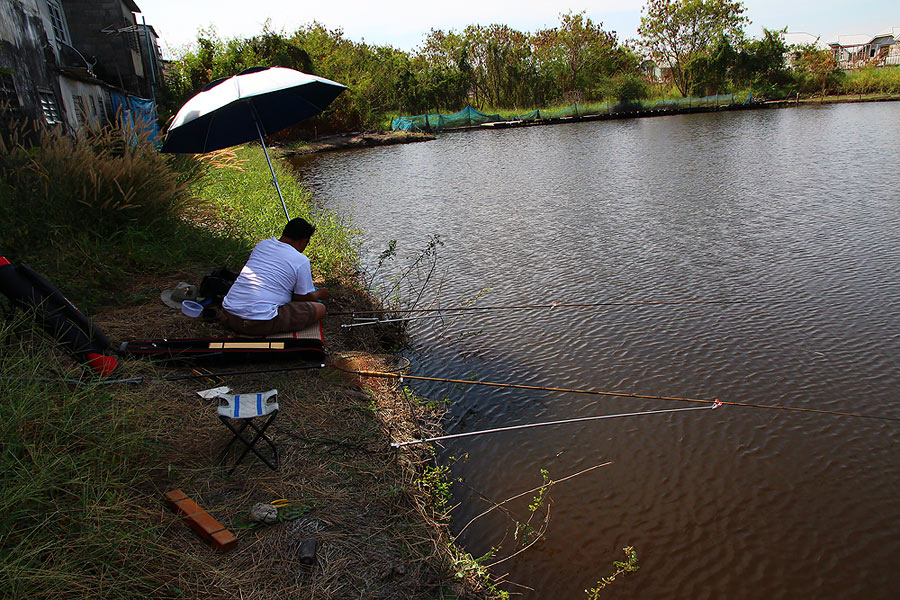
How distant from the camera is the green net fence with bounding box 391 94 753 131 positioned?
38094 millimetres

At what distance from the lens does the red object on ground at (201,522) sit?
2.81 m

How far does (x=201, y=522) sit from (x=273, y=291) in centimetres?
229

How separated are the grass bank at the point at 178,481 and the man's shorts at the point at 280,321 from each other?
446 mm

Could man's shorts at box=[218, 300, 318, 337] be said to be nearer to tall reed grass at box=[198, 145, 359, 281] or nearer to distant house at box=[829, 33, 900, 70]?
tall reed grass at box=[198, 145, 359, 281]

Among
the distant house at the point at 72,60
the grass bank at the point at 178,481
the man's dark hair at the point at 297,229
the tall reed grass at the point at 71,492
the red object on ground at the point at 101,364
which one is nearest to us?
the tall reed grass at the point at 71,492

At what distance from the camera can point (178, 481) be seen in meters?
3.24

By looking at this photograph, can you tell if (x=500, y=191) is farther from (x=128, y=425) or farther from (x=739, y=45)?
(x=739, y=45)

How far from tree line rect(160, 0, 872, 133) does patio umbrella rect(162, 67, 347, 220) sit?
29.4 metres

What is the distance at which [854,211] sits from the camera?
10.2 metres

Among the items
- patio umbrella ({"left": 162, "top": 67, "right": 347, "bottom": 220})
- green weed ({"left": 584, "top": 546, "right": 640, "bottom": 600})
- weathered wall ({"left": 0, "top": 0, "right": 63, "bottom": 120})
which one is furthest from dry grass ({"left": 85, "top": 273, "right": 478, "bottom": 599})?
weathered wall ({"left": 0, "top": 0, "right": 63, "bottom": 120})

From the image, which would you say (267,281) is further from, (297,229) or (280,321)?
(297,229)

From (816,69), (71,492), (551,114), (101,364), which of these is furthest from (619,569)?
(816,69)

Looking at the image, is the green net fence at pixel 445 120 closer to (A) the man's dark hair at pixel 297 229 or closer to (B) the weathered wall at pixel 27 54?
(B) the weathered wall at pixel 27 54

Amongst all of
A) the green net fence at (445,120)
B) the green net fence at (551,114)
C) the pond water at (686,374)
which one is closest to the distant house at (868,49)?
the green net fence at (551,114)
